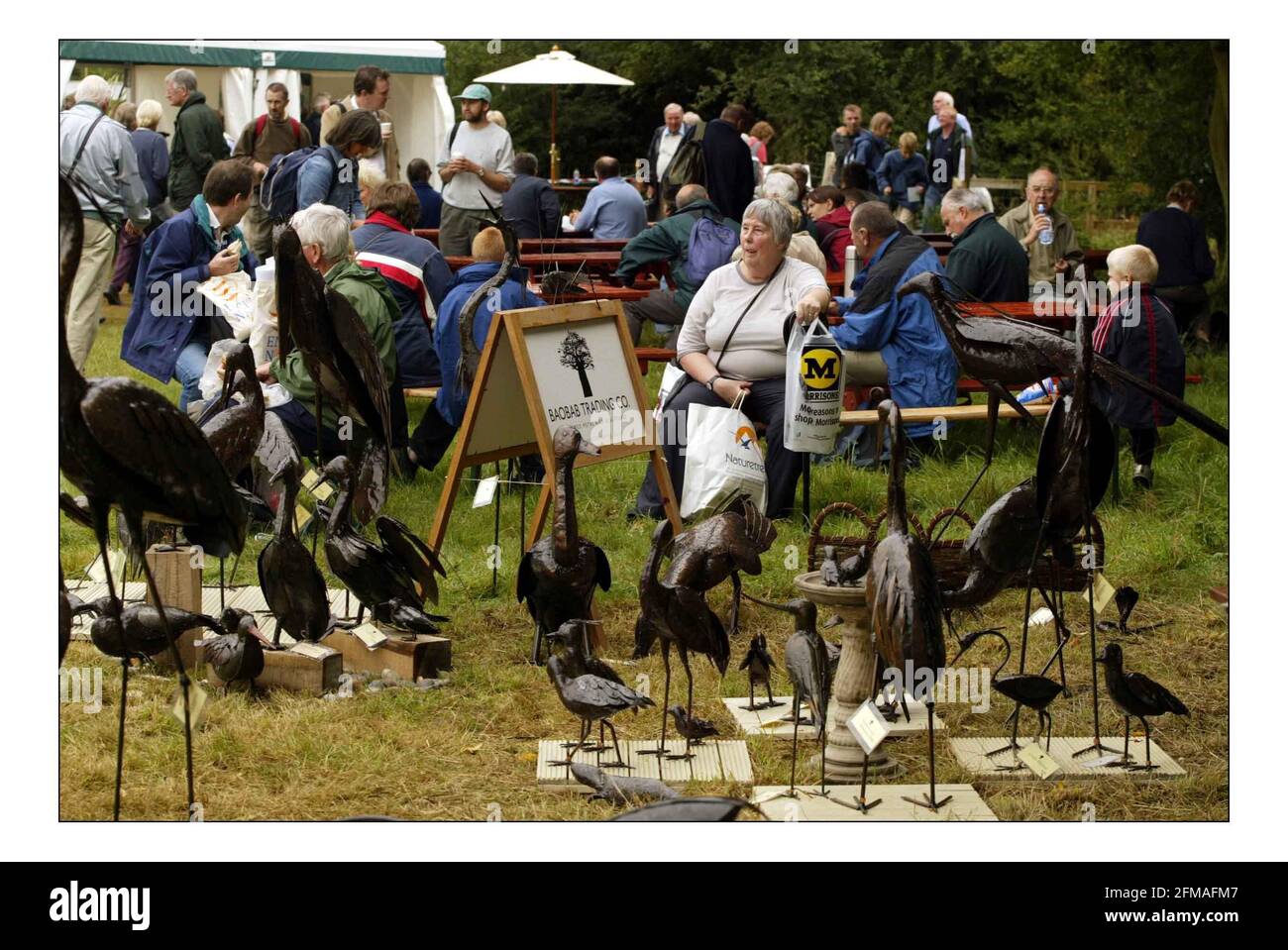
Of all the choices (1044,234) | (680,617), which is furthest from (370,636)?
(1044,234)

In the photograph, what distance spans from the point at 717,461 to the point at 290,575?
219cm

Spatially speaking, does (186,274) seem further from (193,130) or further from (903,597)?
(193,130)

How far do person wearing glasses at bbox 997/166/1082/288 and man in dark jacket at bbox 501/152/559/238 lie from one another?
3.49 meters

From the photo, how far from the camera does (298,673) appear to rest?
587 cm

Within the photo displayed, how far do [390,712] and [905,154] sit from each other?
11.7m

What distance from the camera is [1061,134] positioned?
21422 mm

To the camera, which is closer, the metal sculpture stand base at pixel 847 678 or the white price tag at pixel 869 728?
the white price tag at pixel 869 728

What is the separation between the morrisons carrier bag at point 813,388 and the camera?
701 cm

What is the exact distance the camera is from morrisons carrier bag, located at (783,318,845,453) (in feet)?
23.0

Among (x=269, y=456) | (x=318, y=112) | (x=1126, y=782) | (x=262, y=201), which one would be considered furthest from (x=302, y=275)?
(x=318, y=112)

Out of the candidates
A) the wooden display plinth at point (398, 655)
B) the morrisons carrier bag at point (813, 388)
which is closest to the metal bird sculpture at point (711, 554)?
the wooden display plinth at point (398, 655)

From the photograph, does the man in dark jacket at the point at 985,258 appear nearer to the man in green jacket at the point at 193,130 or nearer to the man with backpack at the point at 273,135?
the man with backpack at the point at 273,135

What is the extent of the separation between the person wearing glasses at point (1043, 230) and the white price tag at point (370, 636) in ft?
21.7

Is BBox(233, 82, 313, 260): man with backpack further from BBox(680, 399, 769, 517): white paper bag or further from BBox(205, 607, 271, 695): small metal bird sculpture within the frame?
BBox(205, 607, 271, 695): small metal bird sculpture
